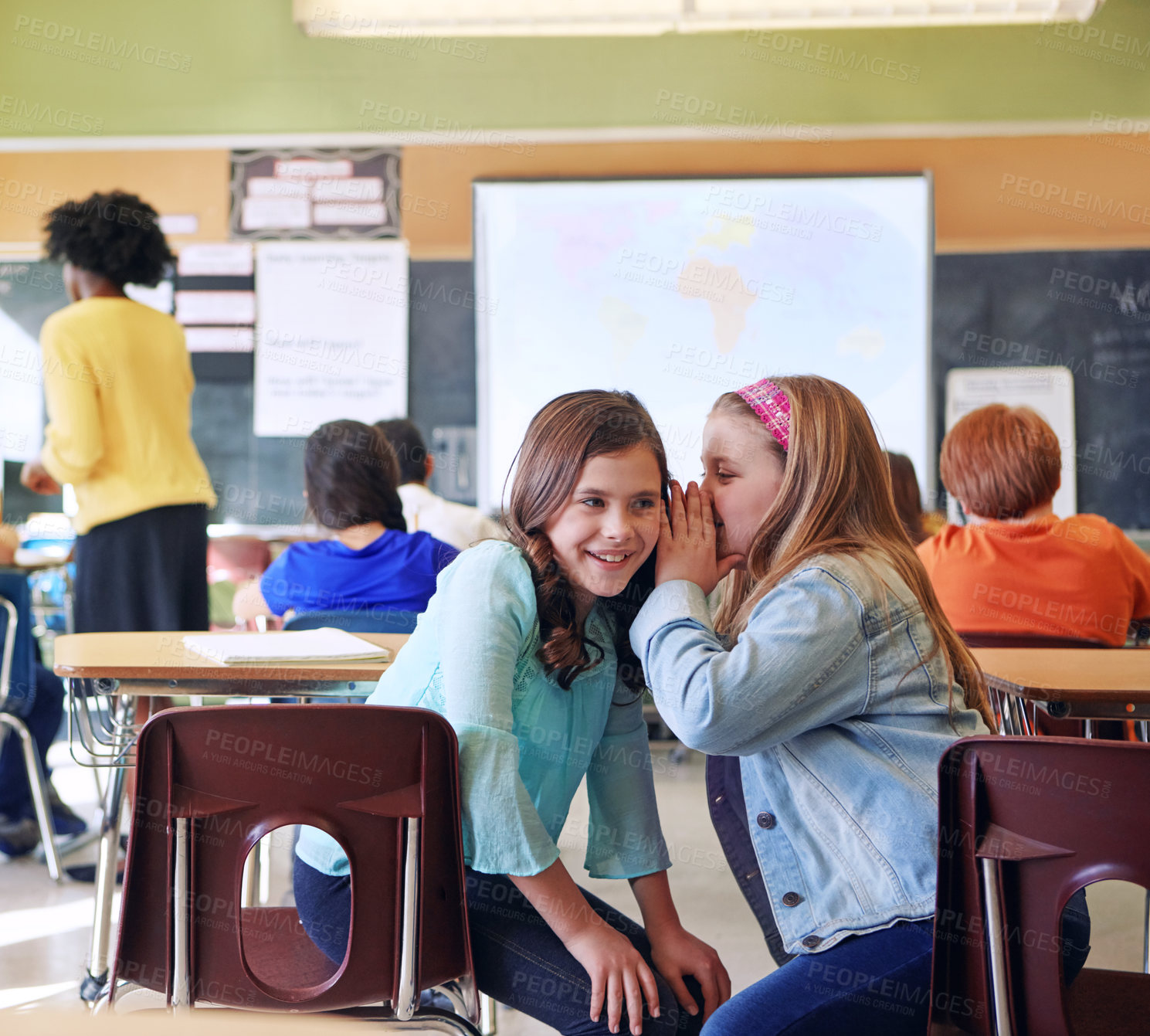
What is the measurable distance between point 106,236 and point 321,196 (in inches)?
93.7

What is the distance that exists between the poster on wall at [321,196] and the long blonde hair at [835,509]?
4042mm

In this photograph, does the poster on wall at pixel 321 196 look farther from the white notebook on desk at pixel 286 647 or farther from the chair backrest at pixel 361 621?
the white notebook on desk at pixel 286 647

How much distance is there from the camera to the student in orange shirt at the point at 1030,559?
2242mm

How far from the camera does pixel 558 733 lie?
125 cm

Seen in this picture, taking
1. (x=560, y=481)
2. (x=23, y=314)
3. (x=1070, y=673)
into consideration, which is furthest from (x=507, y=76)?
(x=560, y=481)

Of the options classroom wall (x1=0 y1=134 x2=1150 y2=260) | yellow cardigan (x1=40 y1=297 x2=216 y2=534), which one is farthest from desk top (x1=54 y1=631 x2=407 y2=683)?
classroom wall (x1=0 y1=134 x2=1150 y2=260)

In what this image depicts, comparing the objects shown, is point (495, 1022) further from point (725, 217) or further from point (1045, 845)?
point (725, 217)

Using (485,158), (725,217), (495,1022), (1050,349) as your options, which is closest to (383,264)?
(485,158)

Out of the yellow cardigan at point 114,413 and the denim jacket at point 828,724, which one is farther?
the yellow cardigan at point 114,413

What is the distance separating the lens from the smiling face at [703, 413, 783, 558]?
4.27ft

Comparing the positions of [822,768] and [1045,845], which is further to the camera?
[822,768]

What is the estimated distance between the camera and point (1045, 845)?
935 mm

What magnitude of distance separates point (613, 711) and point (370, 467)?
4.15 feet

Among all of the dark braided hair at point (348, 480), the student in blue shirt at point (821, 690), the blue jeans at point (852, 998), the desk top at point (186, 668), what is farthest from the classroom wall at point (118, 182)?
the blue jeans at point (852, 998)
